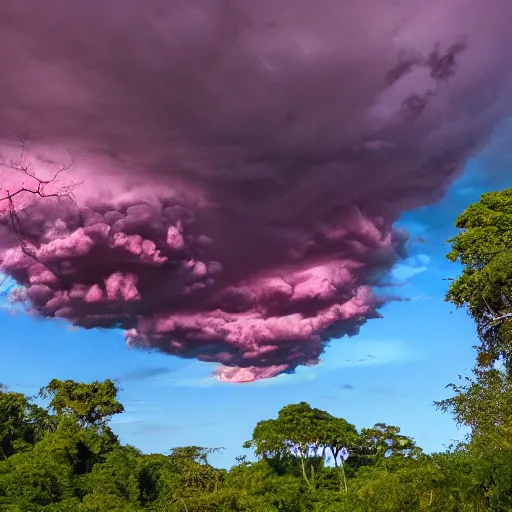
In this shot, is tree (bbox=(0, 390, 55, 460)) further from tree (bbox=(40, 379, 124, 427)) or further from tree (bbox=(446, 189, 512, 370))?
tree (bbox=(446, 189, 512, 370))

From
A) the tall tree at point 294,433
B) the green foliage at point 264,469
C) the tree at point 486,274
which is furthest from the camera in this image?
the tall tree at point 294,433

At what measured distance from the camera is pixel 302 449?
44875 millimetres

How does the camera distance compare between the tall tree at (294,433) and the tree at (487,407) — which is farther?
the tall tree at (294,433)

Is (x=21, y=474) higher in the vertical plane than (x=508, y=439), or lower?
higher

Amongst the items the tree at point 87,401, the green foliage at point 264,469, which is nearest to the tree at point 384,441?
the green foliage at point 264,469

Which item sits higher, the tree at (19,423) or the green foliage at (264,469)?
the tree at (19,423)

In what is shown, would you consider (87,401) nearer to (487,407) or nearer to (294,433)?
(294,433)

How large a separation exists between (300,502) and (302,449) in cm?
1228

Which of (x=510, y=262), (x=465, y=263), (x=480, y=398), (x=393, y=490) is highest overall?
(x=465, y=263)

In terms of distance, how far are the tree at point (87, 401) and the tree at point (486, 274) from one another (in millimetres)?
35230

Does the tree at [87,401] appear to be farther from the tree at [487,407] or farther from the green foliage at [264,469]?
the tree at [487,407]

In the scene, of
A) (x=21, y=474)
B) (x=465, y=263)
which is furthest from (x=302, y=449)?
(x=465, y=263)

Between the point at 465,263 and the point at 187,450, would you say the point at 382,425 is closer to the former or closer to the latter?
the point at 187,450

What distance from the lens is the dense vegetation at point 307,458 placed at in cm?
1736
